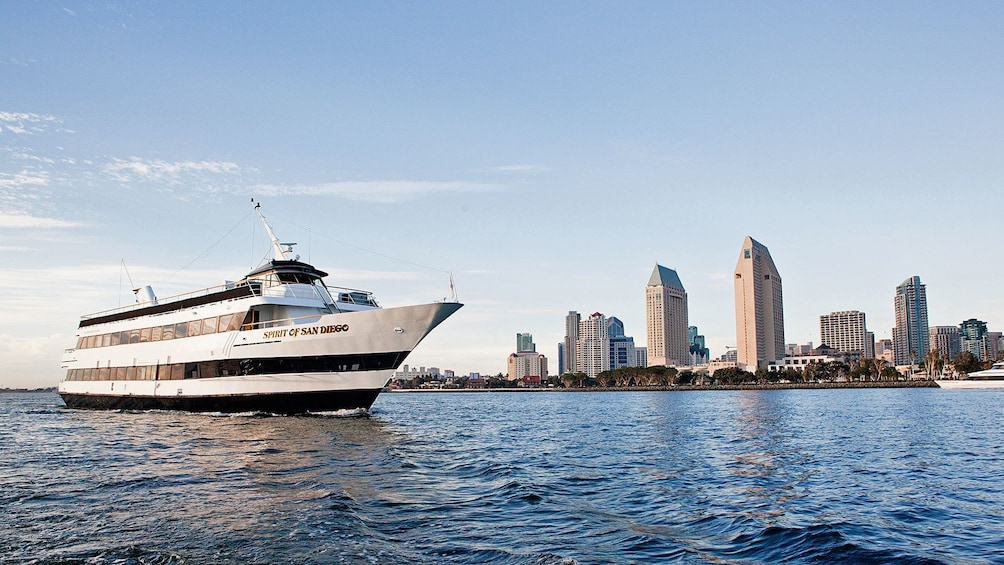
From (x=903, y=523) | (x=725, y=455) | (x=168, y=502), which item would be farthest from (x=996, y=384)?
(x=168, y=502)

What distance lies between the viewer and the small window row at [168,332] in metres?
42.6

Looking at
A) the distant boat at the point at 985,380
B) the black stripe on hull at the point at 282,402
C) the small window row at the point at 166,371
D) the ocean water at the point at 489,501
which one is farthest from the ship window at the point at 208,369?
the distant boat at the point at 985,380

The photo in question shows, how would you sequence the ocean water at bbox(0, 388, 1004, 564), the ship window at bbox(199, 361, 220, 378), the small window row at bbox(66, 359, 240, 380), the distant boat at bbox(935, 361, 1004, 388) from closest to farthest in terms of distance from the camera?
the ocean water at bbox(0, 388, 1004, 564), the small window row at bbox(66, 359, 240, 380), the ship window at bbox(199, 361, 220, 378), the distant boat at bbox(935, 361, 1004, 388)

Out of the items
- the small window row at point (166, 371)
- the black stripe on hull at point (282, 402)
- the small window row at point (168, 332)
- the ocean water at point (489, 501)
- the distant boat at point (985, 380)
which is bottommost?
the distant boat at point (985, 380)

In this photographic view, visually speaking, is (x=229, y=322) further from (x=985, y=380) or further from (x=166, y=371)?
(x=985, y=380)

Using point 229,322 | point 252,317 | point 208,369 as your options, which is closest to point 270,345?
point 252,317

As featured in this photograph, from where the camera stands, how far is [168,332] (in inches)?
1864

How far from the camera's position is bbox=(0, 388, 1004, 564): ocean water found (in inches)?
461

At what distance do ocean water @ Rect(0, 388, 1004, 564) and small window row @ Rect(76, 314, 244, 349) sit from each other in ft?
40.4

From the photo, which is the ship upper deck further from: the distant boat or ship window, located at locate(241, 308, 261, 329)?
the distant boat

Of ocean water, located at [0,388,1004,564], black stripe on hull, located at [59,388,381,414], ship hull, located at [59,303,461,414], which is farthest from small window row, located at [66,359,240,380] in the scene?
ocean water, located at [0,388,1004,564]

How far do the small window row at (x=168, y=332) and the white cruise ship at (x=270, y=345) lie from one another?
2.9 inches

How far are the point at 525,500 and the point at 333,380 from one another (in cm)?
2476

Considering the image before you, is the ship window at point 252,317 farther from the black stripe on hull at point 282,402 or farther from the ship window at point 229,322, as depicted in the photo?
the black stripe on hull at point 282,402
